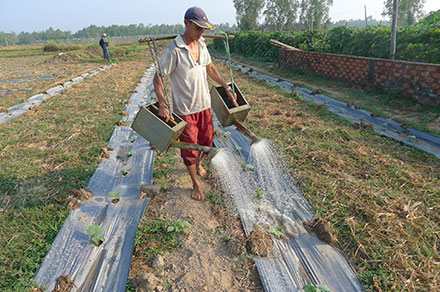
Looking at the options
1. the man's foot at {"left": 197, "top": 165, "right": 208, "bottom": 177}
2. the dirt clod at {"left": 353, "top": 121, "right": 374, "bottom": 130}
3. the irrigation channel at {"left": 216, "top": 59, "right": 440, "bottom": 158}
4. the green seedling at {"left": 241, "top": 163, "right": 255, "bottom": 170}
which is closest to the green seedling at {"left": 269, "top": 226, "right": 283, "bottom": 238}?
the green seedling at {"left": 241, "top": 163, "right": 255, "bottom": 170}

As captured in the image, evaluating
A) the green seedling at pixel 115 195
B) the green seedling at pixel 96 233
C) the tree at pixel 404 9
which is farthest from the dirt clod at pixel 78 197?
the tree at pixel 404 9

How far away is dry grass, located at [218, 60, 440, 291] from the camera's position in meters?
2.04

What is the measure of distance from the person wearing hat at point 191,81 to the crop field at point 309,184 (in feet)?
2.30

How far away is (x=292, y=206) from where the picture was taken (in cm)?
277

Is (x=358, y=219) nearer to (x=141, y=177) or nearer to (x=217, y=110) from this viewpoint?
(x=217, y=110)

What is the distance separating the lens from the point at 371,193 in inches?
111

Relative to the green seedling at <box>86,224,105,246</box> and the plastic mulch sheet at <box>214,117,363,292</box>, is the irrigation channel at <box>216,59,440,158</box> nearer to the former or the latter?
the plastic mulch sheet at <box>214,117,363,292</box>

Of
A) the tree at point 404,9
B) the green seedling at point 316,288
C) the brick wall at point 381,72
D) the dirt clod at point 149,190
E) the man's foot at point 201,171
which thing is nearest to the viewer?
the green seedling at point 316,288

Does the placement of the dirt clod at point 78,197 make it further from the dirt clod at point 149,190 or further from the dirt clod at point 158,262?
the dirt clod at point 158,262

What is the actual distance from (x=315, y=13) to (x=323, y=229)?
52.3 metres

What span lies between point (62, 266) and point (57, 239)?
0.35 m

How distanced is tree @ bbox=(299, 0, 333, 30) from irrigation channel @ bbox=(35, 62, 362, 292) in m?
47.4

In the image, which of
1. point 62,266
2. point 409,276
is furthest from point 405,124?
point 62,266

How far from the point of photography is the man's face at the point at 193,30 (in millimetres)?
2248
